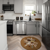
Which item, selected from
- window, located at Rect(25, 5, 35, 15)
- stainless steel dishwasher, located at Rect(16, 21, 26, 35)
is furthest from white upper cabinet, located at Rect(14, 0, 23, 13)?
stainless steel dishwasher, located at Rect(16, 21, 26, 35)

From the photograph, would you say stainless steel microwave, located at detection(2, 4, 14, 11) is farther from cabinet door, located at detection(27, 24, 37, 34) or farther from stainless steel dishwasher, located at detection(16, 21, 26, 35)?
cabinet door, located at detection(27, 24, 37, 34)

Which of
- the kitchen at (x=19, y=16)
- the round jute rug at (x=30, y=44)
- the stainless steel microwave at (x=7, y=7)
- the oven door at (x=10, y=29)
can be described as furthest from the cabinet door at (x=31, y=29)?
the round jute rug at (x=30, y=44)

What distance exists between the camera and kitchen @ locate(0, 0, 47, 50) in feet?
16.7

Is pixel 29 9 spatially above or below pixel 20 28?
above

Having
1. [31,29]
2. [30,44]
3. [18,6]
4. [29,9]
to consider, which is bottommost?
[30,44]

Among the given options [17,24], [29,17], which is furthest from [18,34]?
[29,17]

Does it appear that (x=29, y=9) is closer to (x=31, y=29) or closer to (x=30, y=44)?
(x=31, y=29)

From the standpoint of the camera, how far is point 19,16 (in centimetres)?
569

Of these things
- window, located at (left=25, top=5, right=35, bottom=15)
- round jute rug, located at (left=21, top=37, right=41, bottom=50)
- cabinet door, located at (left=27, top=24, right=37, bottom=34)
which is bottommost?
round jute rug, located at (left=21, top=37, right=41, bottom=50)

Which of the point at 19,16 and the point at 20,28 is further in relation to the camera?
the point at 19,16

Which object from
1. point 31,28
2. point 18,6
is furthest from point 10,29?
point 18,6

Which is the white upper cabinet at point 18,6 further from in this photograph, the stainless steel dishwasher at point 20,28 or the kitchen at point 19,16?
the stainless steel dishwasher at point 20,28

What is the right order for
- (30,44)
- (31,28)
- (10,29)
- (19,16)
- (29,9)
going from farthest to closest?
1. (29,9)
2. (19,16)
3. (31,28)
4. (10,29)
5. (30,44)

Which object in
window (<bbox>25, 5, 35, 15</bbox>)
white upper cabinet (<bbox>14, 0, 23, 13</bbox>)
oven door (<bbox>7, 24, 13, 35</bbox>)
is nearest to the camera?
oven door (<bbox>7, 24, 13, 35</bbox>)
